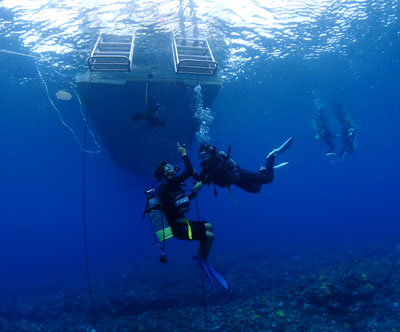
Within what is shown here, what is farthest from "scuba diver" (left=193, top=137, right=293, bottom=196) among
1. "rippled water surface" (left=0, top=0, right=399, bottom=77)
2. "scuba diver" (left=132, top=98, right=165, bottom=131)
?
"rippled water surface" (left=0, top=0, right=399, bottom=77)

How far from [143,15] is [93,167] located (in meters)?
34.0

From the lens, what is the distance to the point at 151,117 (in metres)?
10.7

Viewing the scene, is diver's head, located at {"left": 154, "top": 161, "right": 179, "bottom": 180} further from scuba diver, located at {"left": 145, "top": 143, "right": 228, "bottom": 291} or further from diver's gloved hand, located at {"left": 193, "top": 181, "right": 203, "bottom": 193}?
diver's gloved hand, located at {"left": 193, "top": 181, "right": 203, "bottom": 193}

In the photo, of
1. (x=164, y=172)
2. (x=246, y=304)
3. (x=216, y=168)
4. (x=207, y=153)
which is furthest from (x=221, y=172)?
(x=246, y=304)

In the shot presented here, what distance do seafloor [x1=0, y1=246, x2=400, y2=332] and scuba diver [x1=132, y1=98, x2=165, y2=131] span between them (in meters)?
8.03

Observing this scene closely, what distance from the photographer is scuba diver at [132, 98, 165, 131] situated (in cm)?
1001

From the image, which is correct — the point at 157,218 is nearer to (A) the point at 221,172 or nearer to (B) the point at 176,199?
(B) the point at 176,199

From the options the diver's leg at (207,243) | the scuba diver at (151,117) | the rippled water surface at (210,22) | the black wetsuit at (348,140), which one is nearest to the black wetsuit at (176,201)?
the diver's leg at (207,243)

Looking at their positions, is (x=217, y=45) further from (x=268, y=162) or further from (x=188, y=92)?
(x=268, y=162)

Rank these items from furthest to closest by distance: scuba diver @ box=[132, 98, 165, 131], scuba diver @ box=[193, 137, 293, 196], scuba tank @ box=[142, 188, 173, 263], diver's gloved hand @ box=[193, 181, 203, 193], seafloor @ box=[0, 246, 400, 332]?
1. scuba diver @ box=[132, 98, 165, 131]
2. seafloor @ box=[0, 246, 400, 332]
3. scuba diver @ box=[193, 137, 293, 196]
4. diver's gloved hand @ box=[193, 181, 203, 193]
5. scuba tank @ box=[142, 188, 173, 263]

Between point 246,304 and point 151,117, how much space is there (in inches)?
335

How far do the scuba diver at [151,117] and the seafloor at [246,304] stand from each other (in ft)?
26.3

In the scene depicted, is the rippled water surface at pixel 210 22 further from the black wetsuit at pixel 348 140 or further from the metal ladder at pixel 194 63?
the black wetsuit at pixel 348 140

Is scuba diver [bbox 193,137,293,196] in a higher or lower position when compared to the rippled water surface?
lower
